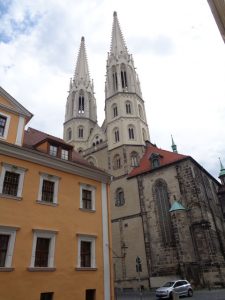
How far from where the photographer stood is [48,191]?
14.8 metres

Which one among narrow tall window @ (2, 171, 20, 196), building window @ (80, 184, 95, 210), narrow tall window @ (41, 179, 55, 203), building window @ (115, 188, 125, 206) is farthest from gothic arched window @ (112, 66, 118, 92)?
narrow tall window @ (2, 171, 20, 196)

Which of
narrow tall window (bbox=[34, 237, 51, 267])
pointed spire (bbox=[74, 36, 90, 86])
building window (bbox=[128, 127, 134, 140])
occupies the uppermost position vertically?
pointed spire (bbox=[74, 36, 90, 86])

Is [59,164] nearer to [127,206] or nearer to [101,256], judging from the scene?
[101,256]

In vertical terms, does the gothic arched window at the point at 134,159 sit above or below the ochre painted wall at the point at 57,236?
above

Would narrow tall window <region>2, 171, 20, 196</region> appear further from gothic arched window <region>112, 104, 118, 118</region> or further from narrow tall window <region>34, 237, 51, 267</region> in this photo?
gothic arched window <region>112, 104, 118, 118</region>

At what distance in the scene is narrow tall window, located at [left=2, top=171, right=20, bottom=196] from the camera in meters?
13.2

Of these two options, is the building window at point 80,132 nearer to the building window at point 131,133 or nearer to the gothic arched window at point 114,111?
the gothic arched window at point 114,111

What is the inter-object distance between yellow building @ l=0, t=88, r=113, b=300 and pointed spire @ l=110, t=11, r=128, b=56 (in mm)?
38937

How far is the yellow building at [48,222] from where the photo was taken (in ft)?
40.1

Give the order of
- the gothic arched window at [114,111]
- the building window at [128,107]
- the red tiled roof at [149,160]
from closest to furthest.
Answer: the red tiled roof at [149,160], the building window at [128,107], the gothic arched window at [114,111]

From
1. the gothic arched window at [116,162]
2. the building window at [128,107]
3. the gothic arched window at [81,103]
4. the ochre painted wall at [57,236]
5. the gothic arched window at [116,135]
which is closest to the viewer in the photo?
the ochre painted wall at [57,236]

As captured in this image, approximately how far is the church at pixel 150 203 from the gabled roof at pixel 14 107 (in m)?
12.4

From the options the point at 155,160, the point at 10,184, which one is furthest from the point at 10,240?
the point at 155,160

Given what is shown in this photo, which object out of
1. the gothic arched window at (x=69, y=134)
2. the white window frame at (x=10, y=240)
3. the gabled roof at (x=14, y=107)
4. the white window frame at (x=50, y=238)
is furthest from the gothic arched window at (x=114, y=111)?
the white window frame at (x=10, y=240)
